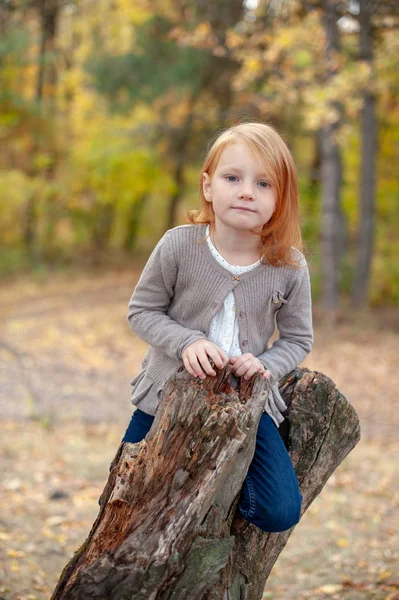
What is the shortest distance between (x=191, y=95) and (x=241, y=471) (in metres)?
15.9

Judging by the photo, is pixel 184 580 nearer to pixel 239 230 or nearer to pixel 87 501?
pixel 239 230

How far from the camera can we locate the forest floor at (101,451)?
4285 mm

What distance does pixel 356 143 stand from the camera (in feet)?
53.8

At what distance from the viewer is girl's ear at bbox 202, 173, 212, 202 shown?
2.74 meters

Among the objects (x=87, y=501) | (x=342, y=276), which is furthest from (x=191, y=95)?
(x=87, y=501)

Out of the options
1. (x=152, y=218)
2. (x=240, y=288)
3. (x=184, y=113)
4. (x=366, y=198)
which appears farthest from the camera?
(x=152, y=218)

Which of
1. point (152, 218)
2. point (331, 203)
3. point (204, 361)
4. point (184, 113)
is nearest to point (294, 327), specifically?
point (204, 361)

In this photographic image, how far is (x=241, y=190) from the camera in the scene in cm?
259

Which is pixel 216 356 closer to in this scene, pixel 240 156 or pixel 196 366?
pixel 196 366

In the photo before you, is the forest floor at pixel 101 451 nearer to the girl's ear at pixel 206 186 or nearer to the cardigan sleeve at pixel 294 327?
the cardigan sleeve at pixel 294 327

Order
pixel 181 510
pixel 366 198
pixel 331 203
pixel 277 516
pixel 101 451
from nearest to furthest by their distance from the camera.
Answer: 1. pixel 181 510
2. pixel 277 516
3. pixel 101 451
4. pixel 331 203
5. pixel 366 198

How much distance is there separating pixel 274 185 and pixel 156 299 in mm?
638

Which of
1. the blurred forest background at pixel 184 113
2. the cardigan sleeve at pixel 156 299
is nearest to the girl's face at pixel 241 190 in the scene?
the cardigan sleeve at pixel 156 299

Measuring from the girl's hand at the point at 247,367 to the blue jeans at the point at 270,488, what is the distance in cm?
22
